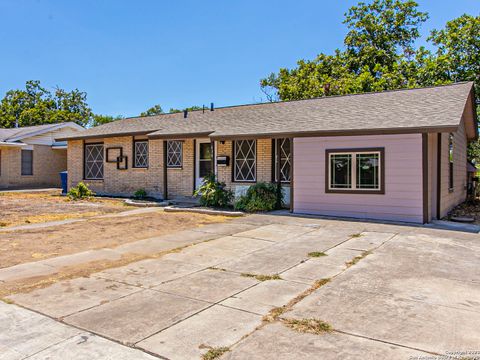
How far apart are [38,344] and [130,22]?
64.0ft

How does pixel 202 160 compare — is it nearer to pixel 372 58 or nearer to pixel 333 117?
pixel 333 117

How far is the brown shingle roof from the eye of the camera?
992 centimetres

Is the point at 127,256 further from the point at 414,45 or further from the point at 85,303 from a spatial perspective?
the point at 414,45

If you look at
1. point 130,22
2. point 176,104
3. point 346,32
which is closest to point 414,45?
point 346,32

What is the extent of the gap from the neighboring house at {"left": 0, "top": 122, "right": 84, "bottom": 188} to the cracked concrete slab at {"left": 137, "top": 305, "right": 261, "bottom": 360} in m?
20.3

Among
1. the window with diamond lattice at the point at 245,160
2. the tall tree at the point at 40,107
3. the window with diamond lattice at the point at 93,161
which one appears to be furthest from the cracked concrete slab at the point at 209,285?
the tall tree at the point at 40,107

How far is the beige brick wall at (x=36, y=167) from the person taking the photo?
22.7 meters

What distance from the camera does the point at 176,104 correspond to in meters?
57.7

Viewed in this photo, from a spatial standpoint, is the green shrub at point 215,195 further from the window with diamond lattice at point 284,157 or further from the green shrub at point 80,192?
the green shrub at point 80,192

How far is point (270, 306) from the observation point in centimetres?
405

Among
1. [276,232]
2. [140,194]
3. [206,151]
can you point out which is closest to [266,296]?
[276,232]

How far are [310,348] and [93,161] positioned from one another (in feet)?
56.5

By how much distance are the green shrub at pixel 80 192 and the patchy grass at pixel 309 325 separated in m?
14.8

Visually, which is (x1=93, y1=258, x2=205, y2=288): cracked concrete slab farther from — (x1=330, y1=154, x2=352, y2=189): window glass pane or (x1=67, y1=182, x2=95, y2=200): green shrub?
(x1=67, y1=182, x2=95, y2=200): green shrub
